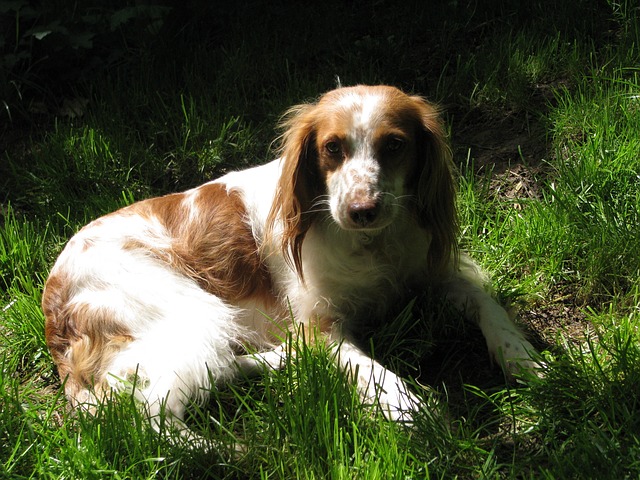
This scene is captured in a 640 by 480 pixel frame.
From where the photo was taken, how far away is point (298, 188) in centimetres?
338

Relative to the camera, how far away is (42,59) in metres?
5.63

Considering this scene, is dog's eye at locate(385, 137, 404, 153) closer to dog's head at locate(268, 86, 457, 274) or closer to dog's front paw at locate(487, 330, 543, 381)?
dog's head at locate(268, 86, 457, 274)

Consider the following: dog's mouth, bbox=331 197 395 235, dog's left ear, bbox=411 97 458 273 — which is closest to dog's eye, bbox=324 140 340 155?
dog's mouth, bbox=331 197 395 235

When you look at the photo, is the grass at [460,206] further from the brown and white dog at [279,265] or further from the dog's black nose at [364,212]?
the dog's black nose at [364,212]

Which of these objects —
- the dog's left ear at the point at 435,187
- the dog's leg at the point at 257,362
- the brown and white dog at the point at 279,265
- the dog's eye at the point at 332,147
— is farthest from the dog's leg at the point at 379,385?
the dog's eye at the point at 332,147

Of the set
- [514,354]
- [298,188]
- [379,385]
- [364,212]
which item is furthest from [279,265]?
[514,354]

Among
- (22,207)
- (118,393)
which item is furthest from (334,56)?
(118,393)

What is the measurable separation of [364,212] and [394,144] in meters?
0.40

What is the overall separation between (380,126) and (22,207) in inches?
108

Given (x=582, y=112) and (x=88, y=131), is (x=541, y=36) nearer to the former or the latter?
(x=582, y=112)

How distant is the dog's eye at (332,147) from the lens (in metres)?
3.25

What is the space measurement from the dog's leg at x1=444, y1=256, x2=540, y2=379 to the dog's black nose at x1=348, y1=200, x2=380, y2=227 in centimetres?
71

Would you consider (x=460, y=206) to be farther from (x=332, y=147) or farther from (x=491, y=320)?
(x=332, y=147)

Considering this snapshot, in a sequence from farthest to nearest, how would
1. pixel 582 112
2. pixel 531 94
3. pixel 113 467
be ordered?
pixel 531 94, pixel 582 112, pixel 113 467
